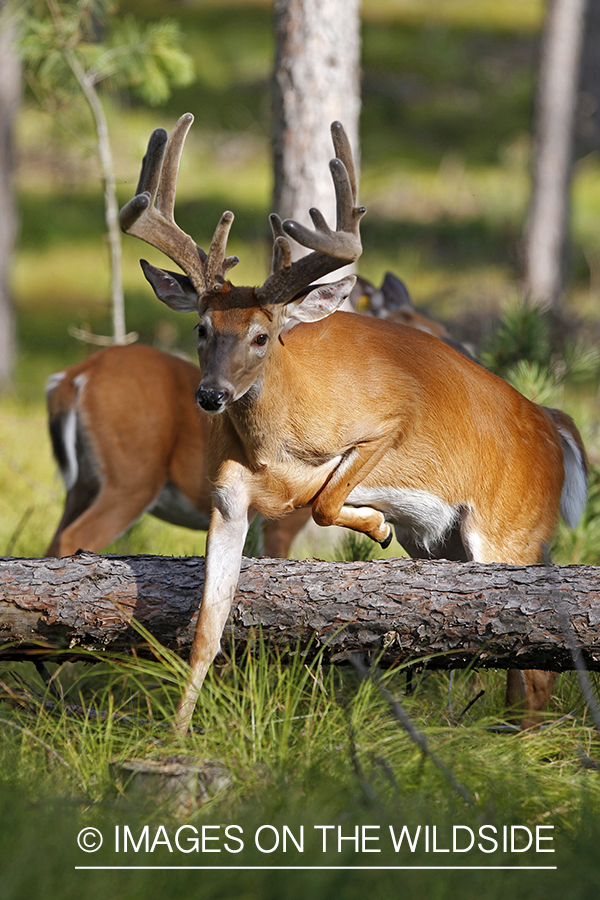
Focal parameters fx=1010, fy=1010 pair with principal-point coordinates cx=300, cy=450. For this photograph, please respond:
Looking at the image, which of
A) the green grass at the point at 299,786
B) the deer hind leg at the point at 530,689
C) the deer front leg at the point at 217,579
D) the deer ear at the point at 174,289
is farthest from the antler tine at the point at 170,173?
the deer hind leg at the point at 530,689

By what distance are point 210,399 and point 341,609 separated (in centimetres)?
76

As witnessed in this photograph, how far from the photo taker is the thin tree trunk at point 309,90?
514cm

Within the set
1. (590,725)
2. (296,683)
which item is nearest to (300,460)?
(296,683)

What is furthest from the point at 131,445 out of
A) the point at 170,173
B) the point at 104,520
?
the point at 170,173

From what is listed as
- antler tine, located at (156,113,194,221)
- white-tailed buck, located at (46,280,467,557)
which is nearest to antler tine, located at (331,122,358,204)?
antler tine, located at (156,113,194,221)

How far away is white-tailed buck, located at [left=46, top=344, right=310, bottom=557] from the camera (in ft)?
17.0

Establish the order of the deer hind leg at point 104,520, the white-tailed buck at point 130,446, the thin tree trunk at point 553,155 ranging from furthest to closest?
the thin tree trunk at point 553,155 < the white-tailed buck at point 130,446 < the deer hind leg at point 104,520

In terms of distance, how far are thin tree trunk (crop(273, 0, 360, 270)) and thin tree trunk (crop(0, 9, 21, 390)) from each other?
5.14 m

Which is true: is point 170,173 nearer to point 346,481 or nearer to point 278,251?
point 278,251

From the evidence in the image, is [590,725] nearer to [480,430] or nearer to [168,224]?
[480,430]

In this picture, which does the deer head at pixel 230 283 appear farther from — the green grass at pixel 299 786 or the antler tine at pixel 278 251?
the green grass at pixel 299 786

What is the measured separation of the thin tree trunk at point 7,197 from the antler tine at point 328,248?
6.94m

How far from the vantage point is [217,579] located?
313cm

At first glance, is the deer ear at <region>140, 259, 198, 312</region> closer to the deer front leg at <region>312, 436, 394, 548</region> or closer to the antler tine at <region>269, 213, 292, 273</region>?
the antler tine at <region>269, 213, 292, 273</region>
